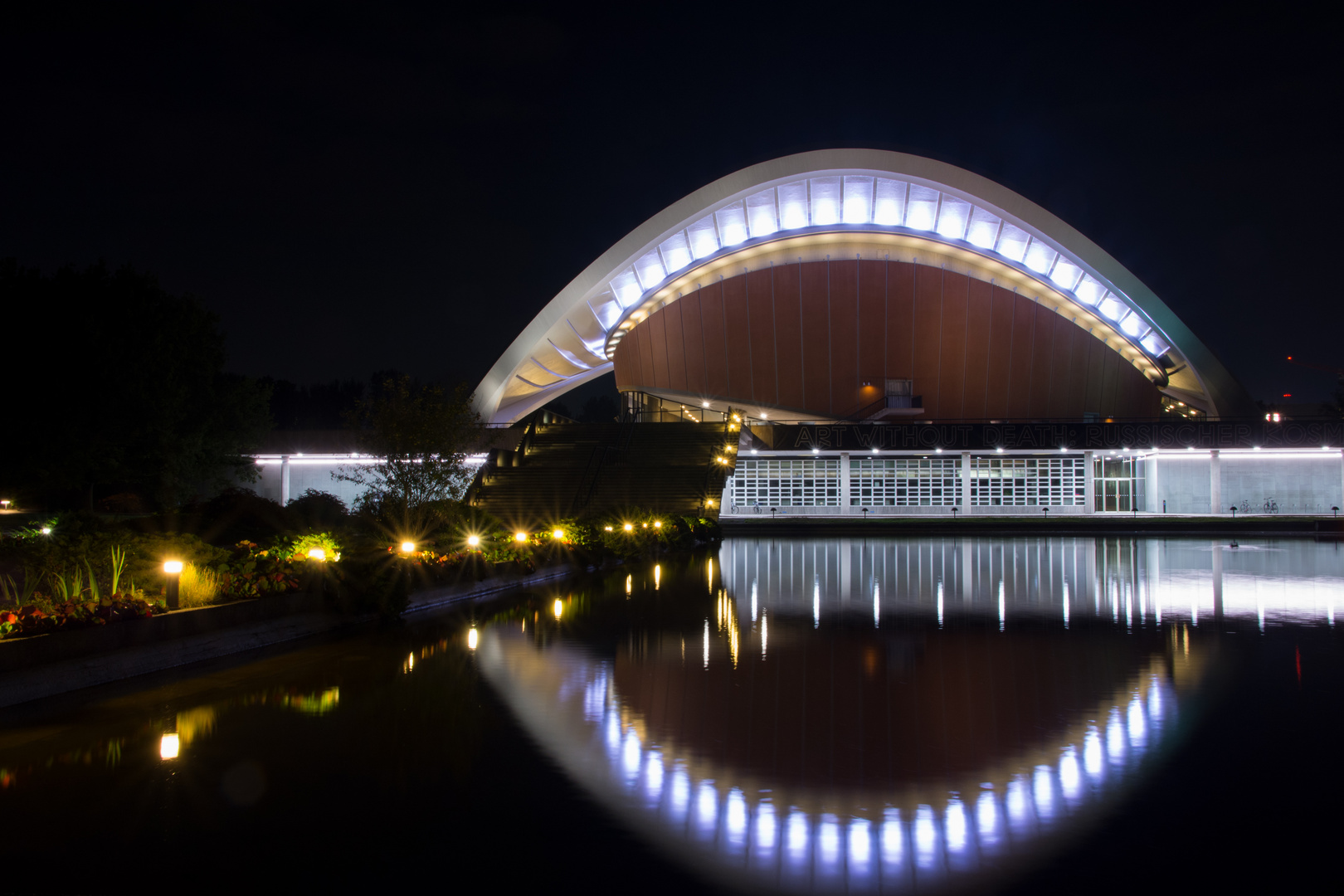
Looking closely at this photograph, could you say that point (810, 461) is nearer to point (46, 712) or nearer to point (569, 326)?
point (569, 326)

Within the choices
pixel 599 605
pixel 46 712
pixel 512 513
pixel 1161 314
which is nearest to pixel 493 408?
pixel 512 513

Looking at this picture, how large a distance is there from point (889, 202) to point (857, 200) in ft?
4.64

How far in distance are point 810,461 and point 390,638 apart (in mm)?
30536

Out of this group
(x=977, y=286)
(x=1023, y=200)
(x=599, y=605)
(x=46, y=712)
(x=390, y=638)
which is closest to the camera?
(x=46, y=712)

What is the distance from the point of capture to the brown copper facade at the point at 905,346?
40.1m

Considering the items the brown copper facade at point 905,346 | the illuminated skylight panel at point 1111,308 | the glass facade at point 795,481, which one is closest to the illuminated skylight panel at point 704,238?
the brown copper facade at point 905,346

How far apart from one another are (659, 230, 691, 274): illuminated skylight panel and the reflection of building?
104 mm

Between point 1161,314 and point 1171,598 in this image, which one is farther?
point 1161,314

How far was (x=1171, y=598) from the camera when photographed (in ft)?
40.6

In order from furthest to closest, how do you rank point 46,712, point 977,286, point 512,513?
point 977,286 < point 512,513 < point 46,712

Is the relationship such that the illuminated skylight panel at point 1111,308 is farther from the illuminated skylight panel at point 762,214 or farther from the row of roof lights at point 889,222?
the illuminated skylight panel at point 762,214

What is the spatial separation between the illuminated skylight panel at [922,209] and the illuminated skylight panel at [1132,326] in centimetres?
967

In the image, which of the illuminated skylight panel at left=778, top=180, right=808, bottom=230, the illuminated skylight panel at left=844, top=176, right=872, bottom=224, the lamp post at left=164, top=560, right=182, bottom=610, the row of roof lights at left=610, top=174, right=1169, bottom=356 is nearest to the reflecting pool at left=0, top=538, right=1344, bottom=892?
the lamp post at left=164, top=560, right=182, bottom=610

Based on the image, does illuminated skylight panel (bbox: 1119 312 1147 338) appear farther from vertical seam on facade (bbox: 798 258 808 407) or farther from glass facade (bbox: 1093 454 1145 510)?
vertical seam on facade (bbox: 798 258 808 407)
